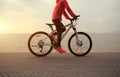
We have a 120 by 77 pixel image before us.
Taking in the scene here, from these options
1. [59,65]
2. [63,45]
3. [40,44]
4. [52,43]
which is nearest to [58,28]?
[52,43]

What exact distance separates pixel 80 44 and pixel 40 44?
1.09m

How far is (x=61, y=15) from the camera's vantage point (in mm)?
13852

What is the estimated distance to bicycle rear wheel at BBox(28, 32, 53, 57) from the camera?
1370 centimetres

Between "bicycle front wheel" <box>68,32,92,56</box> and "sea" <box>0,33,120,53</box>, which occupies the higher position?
"bicycle front wheel" <box>68,32,92,56</box>

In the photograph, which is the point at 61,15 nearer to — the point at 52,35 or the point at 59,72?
the point at 52,35

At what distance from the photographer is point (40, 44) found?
1380 cm

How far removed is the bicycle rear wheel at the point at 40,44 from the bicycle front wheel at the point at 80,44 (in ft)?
1.93

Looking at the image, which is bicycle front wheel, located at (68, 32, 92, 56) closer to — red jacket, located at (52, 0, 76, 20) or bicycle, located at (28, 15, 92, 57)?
bicycle, located at (28, 15, 92, 57)

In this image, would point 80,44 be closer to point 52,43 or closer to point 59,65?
point 52,43

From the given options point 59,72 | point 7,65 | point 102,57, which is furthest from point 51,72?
point 102,57

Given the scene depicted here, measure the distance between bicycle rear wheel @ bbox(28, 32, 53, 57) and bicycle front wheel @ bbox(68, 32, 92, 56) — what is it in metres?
0.59

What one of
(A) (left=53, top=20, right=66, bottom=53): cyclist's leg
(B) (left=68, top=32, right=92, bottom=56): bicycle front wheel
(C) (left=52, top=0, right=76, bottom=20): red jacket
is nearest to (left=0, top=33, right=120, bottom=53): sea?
(B) (left=68, top=32, right=92, bottom=56): bicycle front wheel

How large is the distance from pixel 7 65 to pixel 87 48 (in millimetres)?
3159

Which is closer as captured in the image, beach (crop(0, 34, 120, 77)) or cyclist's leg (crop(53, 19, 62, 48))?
beach (crop(0, 34, 120, 77))
